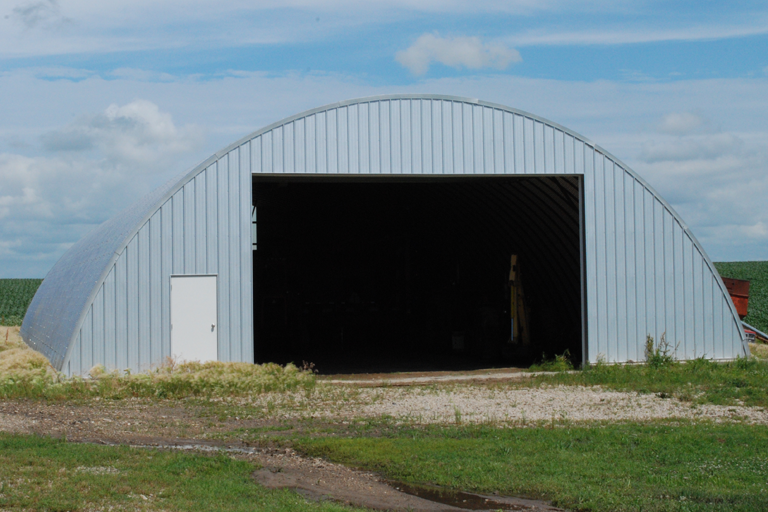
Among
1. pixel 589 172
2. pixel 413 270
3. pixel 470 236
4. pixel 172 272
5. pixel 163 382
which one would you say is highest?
pixel 589 172

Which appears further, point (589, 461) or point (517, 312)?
point (517, 312)

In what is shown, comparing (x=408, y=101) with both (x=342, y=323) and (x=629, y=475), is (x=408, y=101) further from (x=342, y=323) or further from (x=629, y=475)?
(x=342, y=323)

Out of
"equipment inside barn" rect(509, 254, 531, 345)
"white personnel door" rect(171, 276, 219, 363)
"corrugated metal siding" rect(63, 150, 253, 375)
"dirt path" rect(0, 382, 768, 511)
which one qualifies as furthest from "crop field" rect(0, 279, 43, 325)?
"dirt path" rect(0, 382, 768, 511)

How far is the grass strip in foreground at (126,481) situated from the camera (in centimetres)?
670

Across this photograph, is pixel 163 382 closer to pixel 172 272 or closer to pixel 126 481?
pixel 172 272

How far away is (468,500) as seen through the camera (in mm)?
7203

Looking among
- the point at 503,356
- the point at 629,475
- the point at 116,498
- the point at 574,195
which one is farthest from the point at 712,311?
the point at 116,498

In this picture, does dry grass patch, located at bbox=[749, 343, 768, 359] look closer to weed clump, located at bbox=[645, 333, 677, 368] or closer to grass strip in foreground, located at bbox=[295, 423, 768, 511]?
weed clump, located at bbox=[645, 333, 677, 368]

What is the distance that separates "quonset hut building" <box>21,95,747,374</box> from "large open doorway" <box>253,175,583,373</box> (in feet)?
0.28

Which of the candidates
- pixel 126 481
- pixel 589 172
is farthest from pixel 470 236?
pixel 126 481

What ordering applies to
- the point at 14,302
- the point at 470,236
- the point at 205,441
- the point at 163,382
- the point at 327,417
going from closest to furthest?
1. the point at 205,441
2. the point at 327,417
3. the point at 163,382
4. the point at 470,236
5. the point at 14,302

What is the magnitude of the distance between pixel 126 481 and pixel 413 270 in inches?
805

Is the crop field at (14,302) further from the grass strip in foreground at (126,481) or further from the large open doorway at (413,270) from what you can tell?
the grass strip in foreground at (126,481)

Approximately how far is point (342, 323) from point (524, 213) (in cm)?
965
